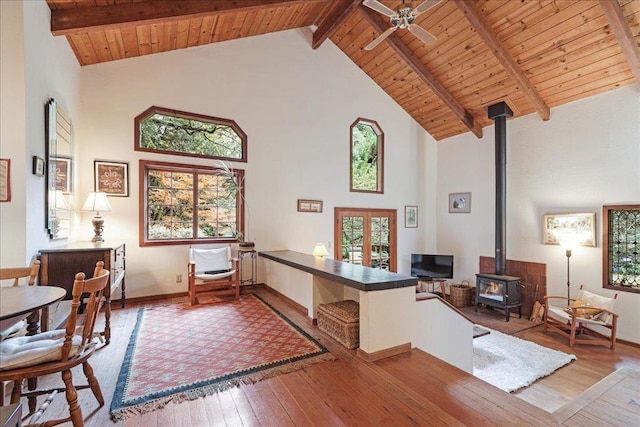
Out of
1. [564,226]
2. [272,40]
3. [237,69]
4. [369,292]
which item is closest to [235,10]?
[237,69]

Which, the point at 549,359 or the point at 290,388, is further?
the point at 549,359

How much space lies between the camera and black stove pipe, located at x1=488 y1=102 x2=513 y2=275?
18.8ft

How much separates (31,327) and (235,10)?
13.0 feet

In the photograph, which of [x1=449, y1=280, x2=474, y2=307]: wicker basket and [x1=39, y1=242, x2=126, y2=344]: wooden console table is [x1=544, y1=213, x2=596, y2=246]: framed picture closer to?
[x1=449, y1=280, x2=474, y2=307]: wicker basket

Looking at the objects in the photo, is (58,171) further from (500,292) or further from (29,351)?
(500,292)

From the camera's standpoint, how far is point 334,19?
537 cm

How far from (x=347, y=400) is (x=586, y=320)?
14.3 ft

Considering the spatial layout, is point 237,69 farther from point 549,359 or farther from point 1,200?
point 549,359

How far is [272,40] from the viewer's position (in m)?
5.67

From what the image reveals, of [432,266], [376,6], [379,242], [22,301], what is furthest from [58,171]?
[432,266]

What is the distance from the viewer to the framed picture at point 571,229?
15.7 ft

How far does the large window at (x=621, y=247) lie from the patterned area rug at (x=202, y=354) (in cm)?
482

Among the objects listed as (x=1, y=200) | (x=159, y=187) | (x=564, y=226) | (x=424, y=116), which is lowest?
(x=564, y=226)

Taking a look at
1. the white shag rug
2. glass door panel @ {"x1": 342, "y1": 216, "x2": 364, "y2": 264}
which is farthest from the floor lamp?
glass door panel @ {"x1": 342, "y1": 216, "x2": 364, "y2": 264}
